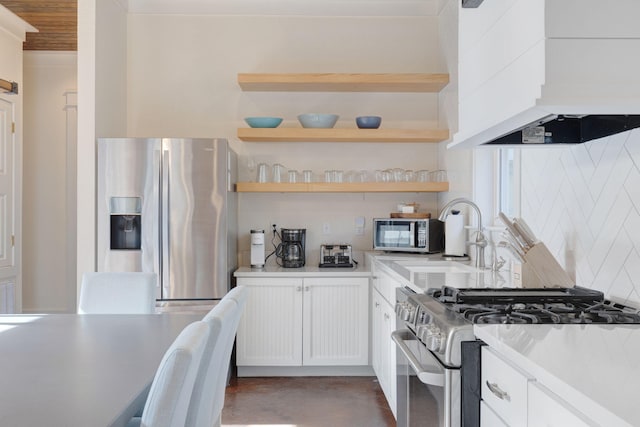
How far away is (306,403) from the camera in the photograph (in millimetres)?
3910

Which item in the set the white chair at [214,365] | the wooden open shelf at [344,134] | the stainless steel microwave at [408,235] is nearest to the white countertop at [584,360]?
the white chair at [214,365]

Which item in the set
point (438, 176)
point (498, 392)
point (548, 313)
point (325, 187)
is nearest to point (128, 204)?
point (325, 187)

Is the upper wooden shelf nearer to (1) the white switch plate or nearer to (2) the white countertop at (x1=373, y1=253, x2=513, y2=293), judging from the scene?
(1) the white switch plate

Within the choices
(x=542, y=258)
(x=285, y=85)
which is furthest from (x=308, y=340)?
(x=542, y=258)

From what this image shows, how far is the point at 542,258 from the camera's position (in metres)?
2.52

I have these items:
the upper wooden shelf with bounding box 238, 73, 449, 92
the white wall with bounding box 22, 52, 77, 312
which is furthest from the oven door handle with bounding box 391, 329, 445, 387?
the white wall with bounding box 22, 52, 77, 312

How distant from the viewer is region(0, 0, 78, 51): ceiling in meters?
4.80

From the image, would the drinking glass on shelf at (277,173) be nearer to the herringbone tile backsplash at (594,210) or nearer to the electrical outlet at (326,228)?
the electrical outlet at (326,228)

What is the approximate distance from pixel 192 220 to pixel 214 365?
102 inches

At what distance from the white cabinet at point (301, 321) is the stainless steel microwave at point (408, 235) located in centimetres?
35

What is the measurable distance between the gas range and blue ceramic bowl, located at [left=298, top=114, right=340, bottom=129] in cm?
237

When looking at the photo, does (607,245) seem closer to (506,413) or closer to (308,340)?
(506,413)

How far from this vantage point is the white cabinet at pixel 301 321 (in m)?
4.40

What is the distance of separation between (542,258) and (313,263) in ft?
8.71
